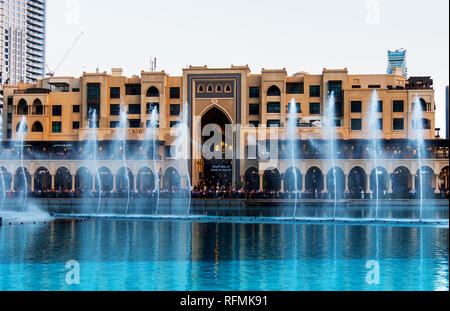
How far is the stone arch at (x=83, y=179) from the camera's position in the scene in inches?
3504

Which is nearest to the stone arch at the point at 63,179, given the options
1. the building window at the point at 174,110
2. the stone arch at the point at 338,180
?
the building window at the point at 174,110

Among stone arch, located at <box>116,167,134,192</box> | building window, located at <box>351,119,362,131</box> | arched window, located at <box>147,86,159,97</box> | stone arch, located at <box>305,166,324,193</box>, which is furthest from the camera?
arched window, located at <box>147,86,159,97</box>

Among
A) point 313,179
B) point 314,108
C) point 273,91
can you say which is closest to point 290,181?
point 313,179

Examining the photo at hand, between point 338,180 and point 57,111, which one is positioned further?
point 57,111

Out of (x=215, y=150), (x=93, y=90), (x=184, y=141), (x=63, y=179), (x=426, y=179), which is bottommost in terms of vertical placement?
(x=426, y=179)

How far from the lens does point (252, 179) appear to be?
9012cm

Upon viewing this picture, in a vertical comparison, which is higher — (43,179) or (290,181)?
(43,179)

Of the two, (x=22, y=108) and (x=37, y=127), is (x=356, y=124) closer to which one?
(x=37, y=127)

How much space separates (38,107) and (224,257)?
2866 inches

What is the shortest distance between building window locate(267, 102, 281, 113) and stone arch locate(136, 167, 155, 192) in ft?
59.1

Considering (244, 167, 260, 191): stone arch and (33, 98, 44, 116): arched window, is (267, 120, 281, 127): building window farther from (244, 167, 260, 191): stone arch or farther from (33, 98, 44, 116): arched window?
(33, 98, 44, 116): arched window

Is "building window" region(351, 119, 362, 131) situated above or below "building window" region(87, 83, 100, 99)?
below

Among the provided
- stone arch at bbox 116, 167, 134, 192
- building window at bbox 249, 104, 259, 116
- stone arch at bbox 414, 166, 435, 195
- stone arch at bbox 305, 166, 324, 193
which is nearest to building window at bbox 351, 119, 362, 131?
stone arch at bbox 305, 166, 324, 193

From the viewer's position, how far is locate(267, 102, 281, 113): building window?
90938mm
